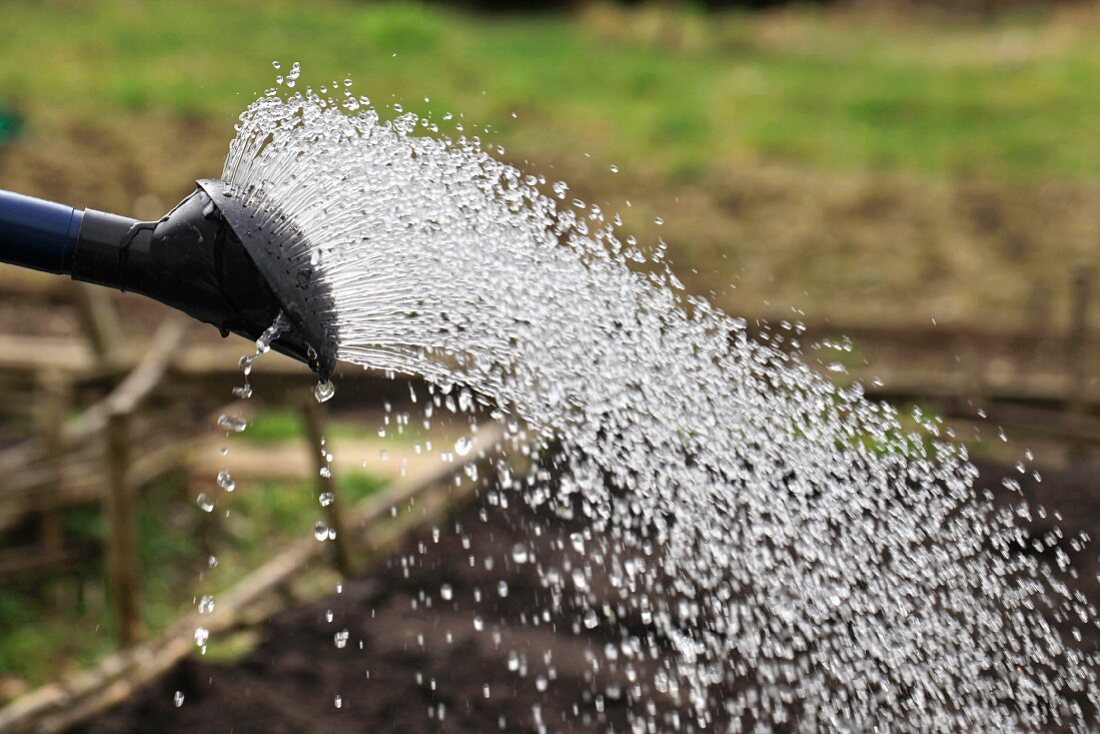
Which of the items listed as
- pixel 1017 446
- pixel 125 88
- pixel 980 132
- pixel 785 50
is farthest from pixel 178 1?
pixel 1017 446

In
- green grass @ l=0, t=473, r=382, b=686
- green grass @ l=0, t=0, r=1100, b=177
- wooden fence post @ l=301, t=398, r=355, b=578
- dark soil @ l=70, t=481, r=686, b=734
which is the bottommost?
green grass @ l=0, t=473, r=382, b=686

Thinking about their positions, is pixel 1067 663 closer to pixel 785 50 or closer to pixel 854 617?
pixel 854 617

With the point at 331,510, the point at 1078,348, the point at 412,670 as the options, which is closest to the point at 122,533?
the point at 331,510

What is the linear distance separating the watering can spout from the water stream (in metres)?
0.19

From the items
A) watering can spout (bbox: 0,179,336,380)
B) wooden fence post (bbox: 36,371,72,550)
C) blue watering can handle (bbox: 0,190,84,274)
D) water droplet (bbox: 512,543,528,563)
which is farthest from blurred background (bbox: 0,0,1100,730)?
blue watering can handle (bbox: 0,190,84,274)

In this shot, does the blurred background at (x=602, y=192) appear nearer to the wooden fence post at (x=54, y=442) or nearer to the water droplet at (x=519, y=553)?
the wooden fence post at (x=54, y=442)

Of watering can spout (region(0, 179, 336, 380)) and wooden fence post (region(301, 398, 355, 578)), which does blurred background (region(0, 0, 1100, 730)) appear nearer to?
wooden fence post (region(301, 398, 355, 578))

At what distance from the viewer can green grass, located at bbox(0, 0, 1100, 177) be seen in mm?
10844

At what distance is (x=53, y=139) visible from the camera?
995 centimetres

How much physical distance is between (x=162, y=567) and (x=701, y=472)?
8.17 ft

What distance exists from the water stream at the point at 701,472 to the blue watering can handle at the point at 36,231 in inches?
16.2

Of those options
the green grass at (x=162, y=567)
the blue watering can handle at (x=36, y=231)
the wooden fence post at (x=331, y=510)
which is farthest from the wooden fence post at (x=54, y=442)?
the blue watering can handle at (x=36, y=231)

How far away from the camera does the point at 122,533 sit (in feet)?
12.6

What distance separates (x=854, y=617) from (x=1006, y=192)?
7.53m
